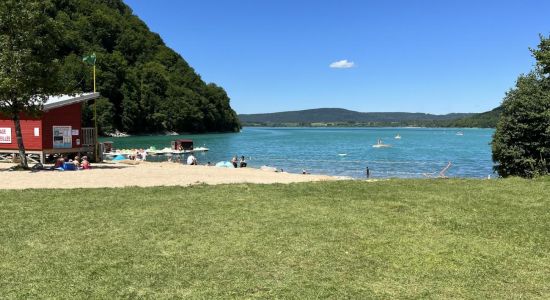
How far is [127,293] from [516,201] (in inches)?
339

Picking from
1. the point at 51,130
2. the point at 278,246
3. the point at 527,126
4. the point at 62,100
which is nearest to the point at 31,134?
the point at 51,130

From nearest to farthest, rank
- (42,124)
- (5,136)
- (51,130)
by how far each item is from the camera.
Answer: (42,124), (51,130), (5,136)

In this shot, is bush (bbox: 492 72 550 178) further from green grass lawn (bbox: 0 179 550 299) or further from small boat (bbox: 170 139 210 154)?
small boat (bbox: 170 139 210 154)

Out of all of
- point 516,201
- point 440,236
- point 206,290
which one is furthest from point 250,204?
point 516,201

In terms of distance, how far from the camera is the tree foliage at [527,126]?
18688 millimetres

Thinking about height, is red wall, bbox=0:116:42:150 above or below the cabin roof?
below

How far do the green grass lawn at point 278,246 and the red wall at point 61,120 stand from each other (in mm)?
14699

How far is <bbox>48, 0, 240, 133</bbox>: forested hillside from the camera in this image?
113 m

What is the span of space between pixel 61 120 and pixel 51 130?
2.66 ft

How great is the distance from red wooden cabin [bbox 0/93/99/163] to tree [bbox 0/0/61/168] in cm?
416

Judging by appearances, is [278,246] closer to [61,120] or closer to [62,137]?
[61,120]

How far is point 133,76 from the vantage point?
126m

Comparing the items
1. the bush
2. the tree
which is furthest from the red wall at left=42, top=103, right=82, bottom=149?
the bush

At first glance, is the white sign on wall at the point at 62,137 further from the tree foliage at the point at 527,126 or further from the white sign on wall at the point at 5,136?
the tree foliage at the point at 527,126
